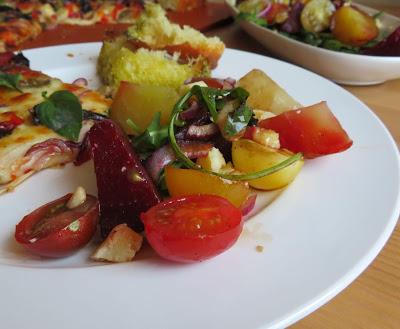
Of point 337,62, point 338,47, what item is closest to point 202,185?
point 337,62

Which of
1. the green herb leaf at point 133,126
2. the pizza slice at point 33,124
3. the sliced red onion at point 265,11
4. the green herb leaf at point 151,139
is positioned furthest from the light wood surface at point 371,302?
the sliced red onion at point 265,11

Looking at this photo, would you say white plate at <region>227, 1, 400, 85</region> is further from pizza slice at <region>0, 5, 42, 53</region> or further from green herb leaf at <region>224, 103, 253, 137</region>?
pizza slice at <region>0, 5, 42, 53</region>

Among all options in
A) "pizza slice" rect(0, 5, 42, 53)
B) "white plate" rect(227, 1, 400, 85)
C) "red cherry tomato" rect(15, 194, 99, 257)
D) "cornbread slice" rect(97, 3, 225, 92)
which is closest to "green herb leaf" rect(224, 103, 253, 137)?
"red cherry tomato" rect(15, 194, 99, 257)

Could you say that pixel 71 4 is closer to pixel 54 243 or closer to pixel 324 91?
pixel 324 91

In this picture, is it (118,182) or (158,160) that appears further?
(158,160)

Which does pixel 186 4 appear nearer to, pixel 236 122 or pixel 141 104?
pixel 141 104

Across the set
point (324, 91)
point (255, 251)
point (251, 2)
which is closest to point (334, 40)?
point (251, 2)

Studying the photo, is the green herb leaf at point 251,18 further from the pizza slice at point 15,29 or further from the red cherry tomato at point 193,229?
the red cherry tomato at point 193,229

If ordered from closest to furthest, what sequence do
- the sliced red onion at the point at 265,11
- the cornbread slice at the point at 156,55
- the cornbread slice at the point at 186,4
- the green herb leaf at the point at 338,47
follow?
the cornbread slice at the point at 156,55 < the green herb leaf at the point at 338,47 < the sliced red onion at the point at 265,11 < the cornbread slice at the point at 186,4
